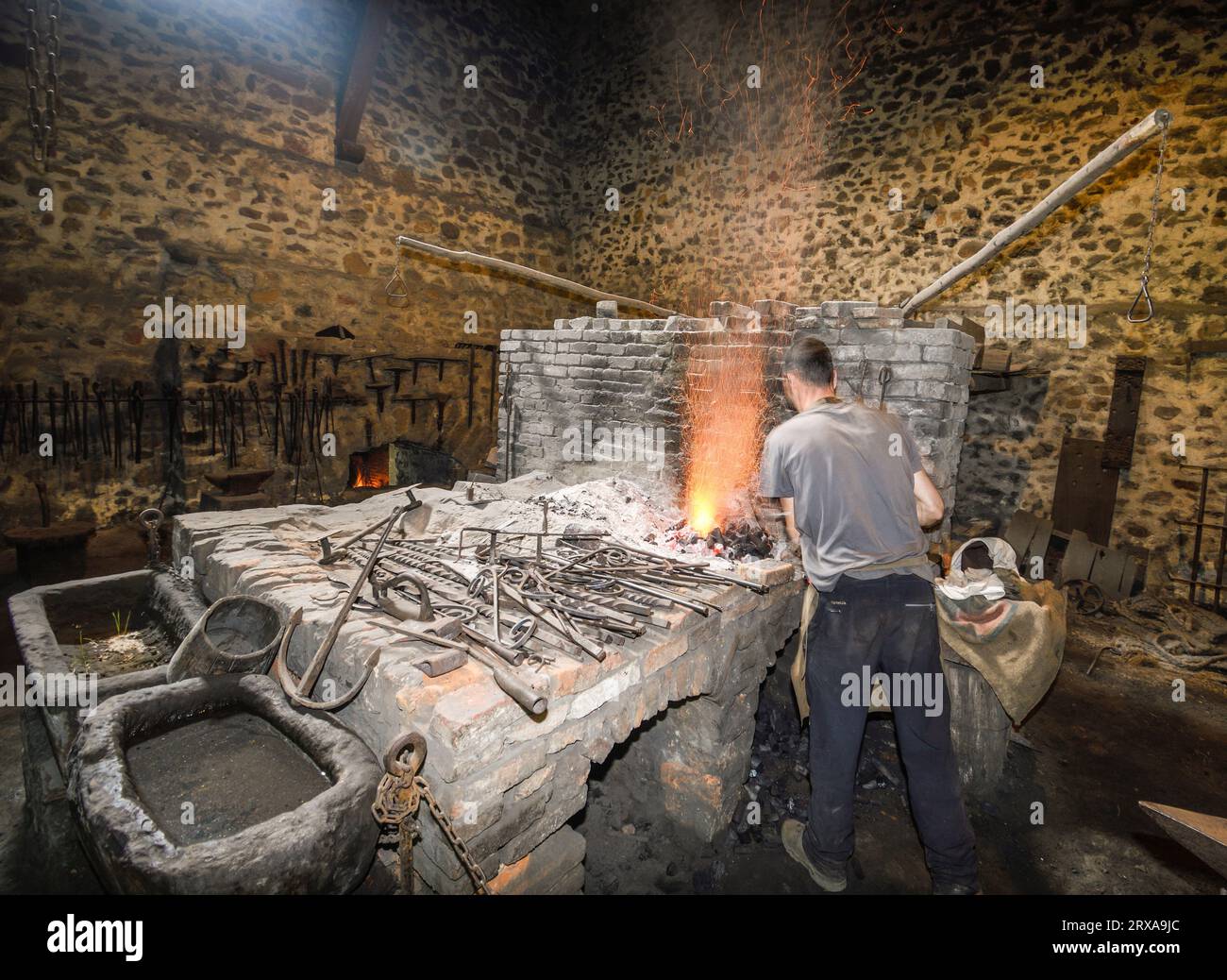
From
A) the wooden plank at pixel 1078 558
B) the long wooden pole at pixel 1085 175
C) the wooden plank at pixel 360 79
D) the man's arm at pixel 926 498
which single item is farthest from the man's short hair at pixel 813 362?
the wooden plank at pixel 360 79

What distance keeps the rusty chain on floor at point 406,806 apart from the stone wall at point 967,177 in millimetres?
7411

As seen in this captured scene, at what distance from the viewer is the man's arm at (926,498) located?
3.01 m

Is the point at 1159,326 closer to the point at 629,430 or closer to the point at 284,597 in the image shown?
the point at 629,430

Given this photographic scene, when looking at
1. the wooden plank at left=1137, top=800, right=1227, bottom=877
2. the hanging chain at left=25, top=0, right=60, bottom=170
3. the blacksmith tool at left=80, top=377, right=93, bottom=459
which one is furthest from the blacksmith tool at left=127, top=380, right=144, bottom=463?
the wooden plank at left=1137, top=800, right=1227, bottom=877

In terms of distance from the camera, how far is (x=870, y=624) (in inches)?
108

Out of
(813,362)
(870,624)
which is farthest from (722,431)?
(870,624)

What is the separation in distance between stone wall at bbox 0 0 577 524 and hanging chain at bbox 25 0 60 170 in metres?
0.12

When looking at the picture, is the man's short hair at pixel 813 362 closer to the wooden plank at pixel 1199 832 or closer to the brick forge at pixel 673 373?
the brick forge at pixel 673 373

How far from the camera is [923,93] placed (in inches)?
287

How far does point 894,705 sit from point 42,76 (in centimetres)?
872

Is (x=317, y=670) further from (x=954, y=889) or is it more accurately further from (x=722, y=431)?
(x=722, y=431)

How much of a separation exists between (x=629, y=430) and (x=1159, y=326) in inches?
218

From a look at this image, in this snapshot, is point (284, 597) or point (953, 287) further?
point (953, 287)
